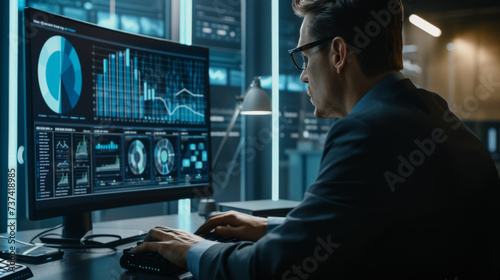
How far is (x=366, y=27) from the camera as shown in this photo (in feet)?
2.77

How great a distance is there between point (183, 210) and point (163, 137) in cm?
142

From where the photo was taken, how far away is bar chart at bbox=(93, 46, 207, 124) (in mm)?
1212

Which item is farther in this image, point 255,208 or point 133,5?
point 133,5

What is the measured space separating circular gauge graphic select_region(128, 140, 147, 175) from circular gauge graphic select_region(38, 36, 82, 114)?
8.8 inches

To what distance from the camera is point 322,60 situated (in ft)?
3.01

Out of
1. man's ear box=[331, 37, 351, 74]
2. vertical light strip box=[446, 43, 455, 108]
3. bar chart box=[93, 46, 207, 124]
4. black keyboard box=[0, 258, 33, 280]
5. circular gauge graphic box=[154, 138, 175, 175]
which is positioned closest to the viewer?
black keyboard box=[0, 258, 33, 280]

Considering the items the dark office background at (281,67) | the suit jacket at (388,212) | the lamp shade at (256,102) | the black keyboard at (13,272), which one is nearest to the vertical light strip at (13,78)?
the dark office background at (281,67)

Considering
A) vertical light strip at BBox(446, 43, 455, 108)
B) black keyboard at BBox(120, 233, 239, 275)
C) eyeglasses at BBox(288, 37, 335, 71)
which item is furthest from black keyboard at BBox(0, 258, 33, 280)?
vertical light strip at BBox(446, 43, 455, 108)

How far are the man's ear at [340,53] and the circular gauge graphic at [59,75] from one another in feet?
2.36

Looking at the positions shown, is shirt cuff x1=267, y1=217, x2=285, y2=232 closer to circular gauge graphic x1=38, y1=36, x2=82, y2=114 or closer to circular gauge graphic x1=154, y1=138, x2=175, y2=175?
circular gauge graphic x1=154, y1=138, x2=175, y2=175

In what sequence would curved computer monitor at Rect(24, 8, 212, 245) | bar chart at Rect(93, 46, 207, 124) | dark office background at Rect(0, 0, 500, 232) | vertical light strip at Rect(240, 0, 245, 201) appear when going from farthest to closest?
vertical light strip at Rect(240, 0, 245, 201), dark office background at Rect(0, 0, 500, 232), bar chart at Rect(93, 46, 207, 124), curved computer monitor at Rect(24, 8, 212, 245)

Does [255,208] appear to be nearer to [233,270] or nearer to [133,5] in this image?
[233,270]

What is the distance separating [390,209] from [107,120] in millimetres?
879

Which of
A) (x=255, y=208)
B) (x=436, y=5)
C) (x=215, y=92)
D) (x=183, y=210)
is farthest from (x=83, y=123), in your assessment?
(x=436, y=5)
